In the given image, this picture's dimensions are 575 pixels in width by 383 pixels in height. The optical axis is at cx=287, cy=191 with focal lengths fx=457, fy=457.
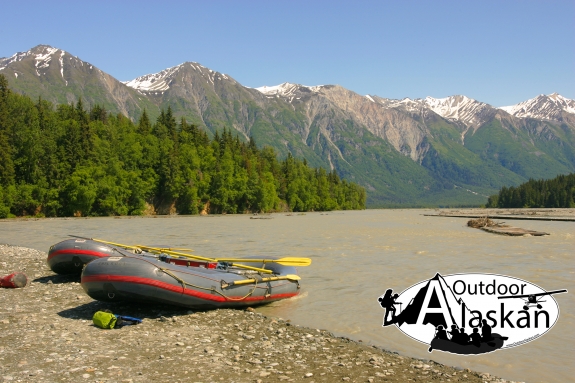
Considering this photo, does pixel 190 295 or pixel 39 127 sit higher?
pixel 39 127

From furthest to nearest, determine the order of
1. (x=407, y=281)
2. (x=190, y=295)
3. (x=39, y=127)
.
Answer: (x=39, y=127)
(x=407, y=281)
(x=190, y=295)

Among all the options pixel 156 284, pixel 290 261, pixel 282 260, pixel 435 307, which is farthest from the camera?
pixel 290 261

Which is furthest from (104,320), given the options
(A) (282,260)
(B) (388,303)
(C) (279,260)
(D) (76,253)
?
(B) (388,303)

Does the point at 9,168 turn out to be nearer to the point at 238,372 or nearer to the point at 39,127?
the point at 39,127

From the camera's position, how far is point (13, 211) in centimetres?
6962

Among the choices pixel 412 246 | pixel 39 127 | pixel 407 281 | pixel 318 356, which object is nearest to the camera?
pixel 318 356

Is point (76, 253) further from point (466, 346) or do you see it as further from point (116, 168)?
point (116, 168)

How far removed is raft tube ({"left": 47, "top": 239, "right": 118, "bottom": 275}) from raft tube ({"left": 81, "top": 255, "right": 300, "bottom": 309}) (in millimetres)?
4537

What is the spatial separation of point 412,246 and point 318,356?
2382cm

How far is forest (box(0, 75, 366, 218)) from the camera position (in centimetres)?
7206

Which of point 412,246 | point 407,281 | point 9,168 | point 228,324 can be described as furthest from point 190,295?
point 9,168

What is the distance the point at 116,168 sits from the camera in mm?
83500

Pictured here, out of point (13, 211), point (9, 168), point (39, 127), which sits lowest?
point (13, 211)

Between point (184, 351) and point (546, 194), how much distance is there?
628 ft
